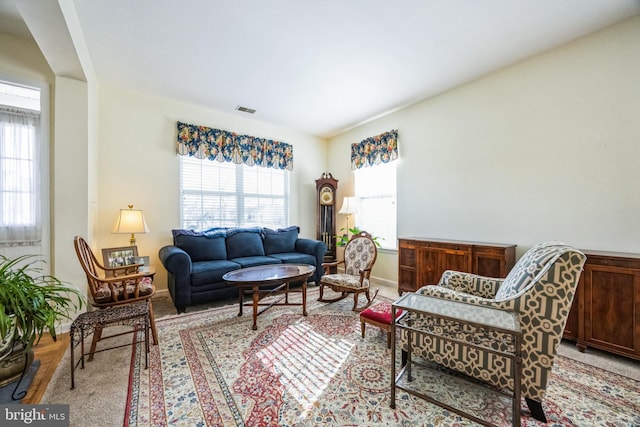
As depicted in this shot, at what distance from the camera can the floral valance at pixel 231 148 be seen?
Result: 12.9 ft

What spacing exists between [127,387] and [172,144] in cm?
324

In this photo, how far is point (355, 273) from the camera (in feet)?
11.0

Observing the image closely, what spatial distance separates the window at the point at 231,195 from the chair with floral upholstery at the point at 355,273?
1950 mm

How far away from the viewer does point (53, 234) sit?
2.58m

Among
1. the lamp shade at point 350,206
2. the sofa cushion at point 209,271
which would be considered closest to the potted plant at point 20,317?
the sofa cushion at point 209,271

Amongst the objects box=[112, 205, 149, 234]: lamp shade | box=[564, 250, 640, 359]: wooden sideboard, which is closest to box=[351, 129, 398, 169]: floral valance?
box=[564, 250, 640, 359]: wooden sideboard

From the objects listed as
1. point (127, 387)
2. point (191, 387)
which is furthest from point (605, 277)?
point (127, 387)

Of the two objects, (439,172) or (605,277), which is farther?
(439,172)

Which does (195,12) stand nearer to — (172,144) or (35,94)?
(35,94)

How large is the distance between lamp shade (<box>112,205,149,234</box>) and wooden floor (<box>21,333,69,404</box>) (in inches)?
46.4

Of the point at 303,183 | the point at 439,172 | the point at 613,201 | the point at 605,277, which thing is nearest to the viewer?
the point at 605,277

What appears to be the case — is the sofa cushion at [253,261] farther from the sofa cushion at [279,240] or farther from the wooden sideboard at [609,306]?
the wooden sideboard at [609,306]

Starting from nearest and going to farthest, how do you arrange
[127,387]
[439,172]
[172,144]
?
[127,387], [439,172], [172,144]

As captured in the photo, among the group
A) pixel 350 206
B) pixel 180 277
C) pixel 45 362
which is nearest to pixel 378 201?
pixel 350 206
